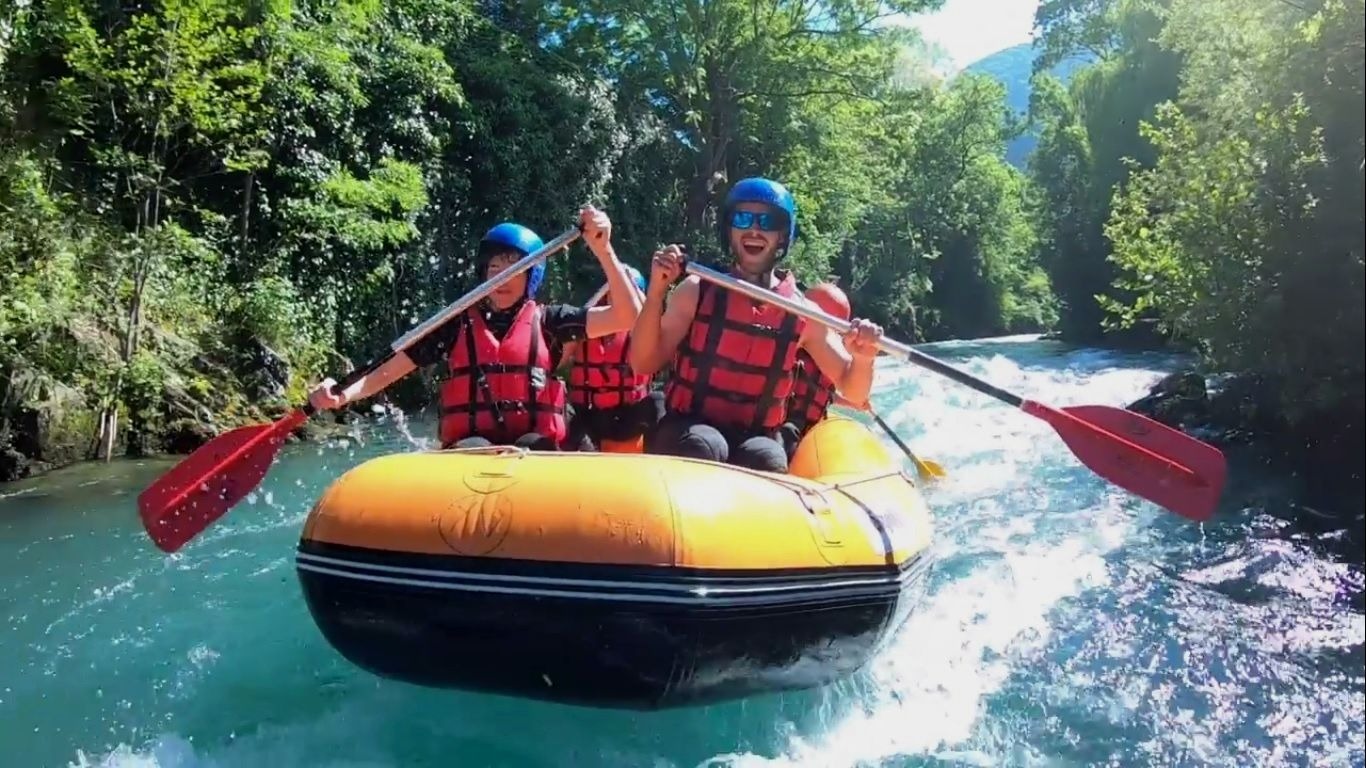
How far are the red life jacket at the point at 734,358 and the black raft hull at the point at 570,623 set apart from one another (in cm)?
91

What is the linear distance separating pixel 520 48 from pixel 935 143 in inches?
832

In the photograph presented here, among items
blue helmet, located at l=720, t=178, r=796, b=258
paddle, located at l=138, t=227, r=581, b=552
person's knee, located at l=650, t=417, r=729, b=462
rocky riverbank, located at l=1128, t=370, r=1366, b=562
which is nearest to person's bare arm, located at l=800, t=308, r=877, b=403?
blue helmet, located at l=720, t=178, r=796, b=258

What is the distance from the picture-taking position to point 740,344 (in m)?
3.59

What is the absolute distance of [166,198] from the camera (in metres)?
8.44

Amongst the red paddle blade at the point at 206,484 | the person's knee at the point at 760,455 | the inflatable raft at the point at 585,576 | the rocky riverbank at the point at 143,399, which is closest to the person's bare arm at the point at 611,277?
the person's knee at the point at 760,455

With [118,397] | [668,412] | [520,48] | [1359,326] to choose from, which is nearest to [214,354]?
[118,397]

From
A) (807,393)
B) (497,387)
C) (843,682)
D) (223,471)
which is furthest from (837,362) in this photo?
(223,471)

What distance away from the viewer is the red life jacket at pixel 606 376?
5000 mm

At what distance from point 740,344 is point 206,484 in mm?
2052

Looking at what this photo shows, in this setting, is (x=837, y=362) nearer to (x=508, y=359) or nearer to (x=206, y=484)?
(x=508, y=359)

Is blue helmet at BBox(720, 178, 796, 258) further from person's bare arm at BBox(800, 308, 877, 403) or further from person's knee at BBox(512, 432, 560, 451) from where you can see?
person's knee at BBox(512, 432, 560, 451)

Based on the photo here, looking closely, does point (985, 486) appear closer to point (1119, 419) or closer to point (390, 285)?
point (1119, 419)

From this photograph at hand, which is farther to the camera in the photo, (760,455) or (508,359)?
(508,359)

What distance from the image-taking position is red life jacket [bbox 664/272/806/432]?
3.60 meters
